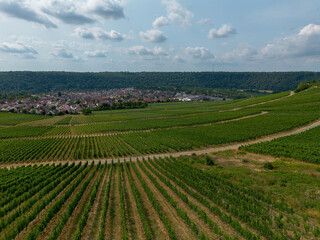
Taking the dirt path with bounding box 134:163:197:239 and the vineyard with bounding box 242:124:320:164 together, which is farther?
the vineyard with bounding box 242:124:320:164

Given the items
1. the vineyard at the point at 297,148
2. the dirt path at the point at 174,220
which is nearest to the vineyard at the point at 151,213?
the dirt path at the point at 174,220

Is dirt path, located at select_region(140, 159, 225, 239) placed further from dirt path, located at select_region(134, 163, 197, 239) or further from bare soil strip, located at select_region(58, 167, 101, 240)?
bare soil strip, located at select_region(58, 167, 101, 240)

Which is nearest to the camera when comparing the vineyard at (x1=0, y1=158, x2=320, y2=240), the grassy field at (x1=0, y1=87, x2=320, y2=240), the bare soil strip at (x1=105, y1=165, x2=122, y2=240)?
the vineyard at (x1=0, y1=158, x2=320, y2=240)

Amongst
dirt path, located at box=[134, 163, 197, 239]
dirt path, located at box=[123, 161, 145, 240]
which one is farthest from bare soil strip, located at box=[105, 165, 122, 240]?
dirt path, located at box=[134, 163, 197, 239]

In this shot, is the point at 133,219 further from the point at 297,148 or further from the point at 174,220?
the point at 297,148

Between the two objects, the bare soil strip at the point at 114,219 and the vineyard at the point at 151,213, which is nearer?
the vineyard at the point at 151,213

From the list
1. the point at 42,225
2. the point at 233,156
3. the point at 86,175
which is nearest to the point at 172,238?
the point at 42,225

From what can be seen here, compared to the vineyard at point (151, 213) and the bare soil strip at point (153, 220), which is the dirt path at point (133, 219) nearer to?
the vineyard at point (151, 213)

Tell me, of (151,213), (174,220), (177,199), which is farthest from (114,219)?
(177,199)

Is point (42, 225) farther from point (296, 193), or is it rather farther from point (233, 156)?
point (233, 156)
